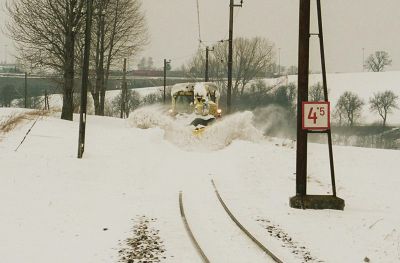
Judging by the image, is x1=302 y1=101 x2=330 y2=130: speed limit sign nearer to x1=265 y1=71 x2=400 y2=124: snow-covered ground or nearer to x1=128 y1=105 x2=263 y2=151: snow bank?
x1=128 y1=105 x2=263 y2=151: snow bank

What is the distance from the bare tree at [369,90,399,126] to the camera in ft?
304

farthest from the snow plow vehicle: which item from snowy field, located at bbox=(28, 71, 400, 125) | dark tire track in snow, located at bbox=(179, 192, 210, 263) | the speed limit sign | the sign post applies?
snowy field, located at bbox=(28, 71, 400, 125)

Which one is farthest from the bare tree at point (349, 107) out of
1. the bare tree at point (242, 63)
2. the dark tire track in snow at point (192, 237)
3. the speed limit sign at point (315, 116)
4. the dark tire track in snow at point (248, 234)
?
the dark tire track in snow at point (192, 237)

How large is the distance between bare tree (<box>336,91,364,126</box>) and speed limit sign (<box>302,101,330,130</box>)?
3299 inches

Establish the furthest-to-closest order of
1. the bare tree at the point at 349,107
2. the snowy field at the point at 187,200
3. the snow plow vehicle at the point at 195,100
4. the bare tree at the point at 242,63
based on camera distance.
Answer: the bare tree at the point at 349,107
the bare tree at the point at 242,63
the snow plow vehicle at the point at 195,100
the snowy field at the point at 187,200

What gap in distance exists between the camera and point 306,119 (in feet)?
34.1

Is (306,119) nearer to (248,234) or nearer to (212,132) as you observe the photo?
(248,234)

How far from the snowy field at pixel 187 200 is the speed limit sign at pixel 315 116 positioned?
2050mm

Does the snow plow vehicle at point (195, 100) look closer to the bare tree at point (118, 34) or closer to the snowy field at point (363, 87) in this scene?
the bare tree at point (118, 34)

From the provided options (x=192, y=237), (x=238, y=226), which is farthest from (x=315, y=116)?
(x=192, y=237)

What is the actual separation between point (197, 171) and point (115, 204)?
521cm

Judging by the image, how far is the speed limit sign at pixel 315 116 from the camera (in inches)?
406

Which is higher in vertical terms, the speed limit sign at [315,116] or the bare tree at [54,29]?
the bare tree at [54,29]

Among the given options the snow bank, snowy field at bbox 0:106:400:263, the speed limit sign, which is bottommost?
snowy field at bbox 0:106:400:263
